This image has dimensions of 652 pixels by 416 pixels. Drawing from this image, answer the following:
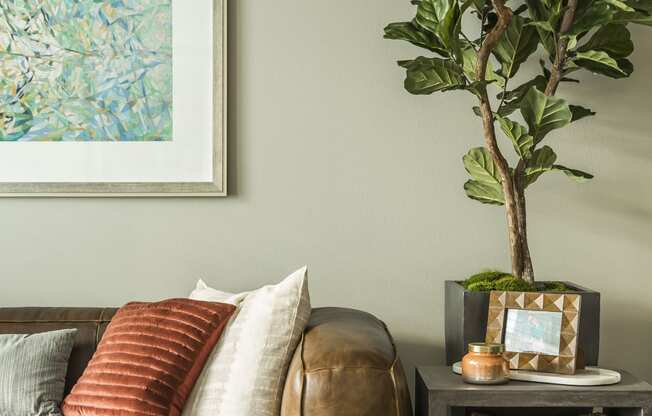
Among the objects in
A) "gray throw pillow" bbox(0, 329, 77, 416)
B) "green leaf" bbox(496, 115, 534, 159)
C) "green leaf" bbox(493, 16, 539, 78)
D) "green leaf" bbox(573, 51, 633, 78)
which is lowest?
"gray throw pillow" bbox(0, 329, 77, 416)

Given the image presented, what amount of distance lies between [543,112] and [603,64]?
352 millimetres

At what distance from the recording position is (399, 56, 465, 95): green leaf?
2.10m

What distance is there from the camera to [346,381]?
1.64 meters

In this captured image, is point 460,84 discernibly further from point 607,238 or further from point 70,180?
point 70,180

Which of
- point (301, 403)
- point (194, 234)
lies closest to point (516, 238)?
point (301, 403)

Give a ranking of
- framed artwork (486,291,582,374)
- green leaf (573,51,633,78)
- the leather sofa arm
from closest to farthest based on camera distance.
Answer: the leather sofa arm
framed artwork (486,291,582,374)
green leaf (573,51,633,78)

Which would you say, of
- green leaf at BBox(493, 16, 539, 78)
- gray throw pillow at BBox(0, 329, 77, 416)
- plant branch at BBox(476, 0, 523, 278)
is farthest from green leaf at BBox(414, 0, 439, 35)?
gray throw pillow at BBox(0, 329, 77, 416)

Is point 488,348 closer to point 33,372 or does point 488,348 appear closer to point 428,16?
point 428,16

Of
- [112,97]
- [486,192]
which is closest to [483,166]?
[486,192]

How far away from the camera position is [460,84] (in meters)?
2.11

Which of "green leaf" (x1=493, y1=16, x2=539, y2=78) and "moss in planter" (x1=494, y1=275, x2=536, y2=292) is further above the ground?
"green leaf" (x1=493, y1=16, x2=539, y2=78)

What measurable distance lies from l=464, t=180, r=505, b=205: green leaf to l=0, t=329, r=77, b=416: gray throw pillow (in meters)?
1.21

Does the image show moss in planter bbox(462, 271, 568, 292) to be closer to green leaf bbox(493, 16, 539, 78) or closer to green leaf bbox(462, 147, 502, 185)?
green leaf bbox(462, 147, 502, 185)

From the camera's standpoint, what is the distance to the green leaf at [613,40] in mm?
2152
